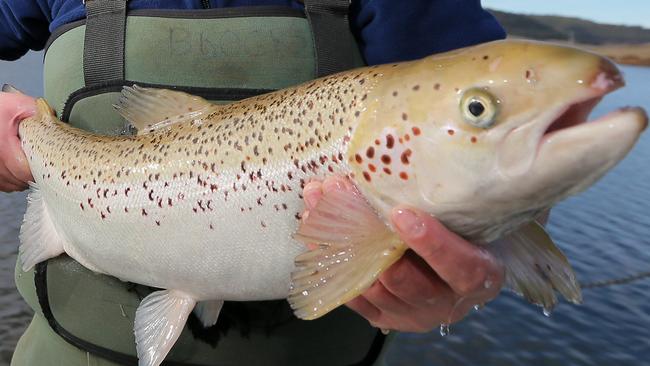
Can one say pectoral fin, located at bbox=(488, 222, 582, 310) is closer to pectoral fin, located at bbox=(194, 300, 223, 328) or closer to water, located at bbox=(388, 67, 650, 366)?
pectoral fin, located at bbox=(194, 300, 223, 328)

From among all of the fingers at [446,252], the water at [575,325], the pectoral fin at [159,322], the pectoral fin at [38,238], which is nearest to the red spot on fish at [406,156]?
the fingers at [446,252]

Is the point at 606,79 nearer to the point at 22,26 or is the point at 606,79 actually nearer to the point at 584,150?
the point at 584,150

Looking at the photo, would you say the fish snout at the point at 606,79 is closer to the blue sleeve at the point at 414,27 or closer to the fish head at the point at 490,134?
the fish head at the point at 490,134

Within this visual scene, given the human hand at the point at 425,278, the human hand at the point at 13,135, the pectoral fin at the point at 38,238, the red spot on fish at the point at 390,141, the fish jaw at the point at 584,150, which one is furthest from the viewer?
the human hand at the point at 13,135

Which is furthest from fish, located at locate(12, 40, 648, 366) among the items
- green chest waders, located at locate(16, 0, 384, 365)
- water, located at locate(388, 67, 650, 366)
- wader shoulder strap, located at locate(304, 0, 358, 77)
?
water, located at locate(388, 67, 650, 366)

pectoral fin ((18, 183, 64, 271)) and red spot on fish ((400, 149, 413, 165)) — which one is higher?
red spot on fish ((400, 149, 413, 165))

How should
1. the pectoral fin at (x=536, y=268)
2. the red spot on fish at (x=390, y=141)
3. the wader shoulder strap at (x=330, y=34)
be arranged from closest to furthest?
the red spot on fish at (x=390, y=141) → the pectoral fin at (x=536, y=268) → the wader shoulder strap at (x=330, y=34)
